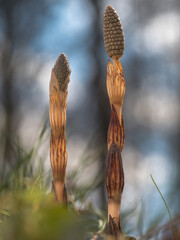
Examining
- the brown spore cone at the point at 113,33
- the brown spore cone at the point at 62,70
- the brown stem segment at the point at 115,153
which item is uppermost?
the brown spore cone at the point at 113,33

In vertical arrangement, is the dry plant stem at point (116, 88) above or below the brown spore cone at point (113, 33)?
below

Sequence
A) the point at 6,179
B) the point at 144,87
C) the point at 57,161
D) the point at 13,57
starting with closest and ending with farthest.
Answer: the point at 57,161 < the point at 6,179 < the point at 13,57 < the point at 144,87

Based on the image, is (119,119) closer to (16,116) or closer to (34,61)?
(16,116)

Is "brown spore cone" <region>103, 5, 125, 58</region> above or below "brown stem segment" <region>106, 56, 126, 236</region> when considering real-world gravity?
above

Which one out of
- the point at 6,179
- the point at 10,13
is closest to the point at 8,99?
the point at 10,13
